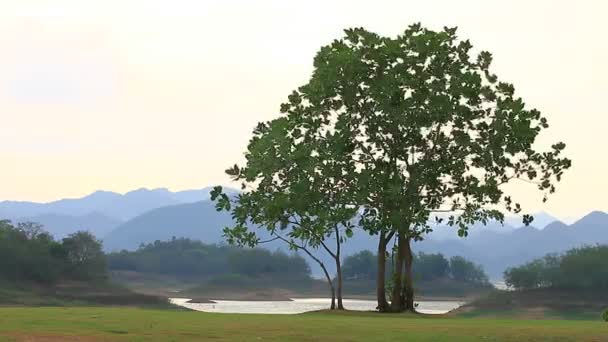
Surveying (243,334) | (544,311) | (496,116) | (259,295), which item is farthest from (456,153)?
(259,295)

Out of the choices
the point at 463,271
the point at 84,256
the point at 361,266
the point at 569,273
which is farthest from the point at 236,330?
the point at 463,271

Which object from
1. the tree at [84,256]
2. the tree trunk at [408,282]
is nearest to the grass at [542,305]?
the tree at [84,256]

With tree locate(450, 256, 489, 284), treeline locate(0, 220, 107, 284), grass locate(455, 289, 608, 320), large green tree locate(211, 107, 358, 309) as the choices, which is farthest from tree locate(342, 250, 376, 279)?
large green tree locate(211, 107, 358, 309)

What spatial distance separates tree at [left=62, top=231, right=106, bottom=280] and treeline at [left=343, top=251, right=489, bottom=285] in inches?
2465

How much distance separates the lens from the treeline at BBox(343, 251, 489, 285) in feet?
593

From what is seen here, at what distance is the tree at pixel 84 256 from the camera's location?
134 m

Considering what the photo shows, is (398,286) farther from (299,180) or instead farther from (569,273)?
(569,273)

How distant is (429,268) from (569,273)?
166ft

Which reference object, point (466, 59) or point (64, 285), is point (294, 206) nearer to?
point (466, 59)

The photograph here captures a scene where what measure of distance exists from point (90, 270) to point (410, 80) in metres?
98.7

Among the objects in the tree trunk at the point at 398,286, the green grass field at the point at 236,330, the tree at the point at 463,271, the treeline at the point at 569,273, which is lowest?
the green grass field at the point at 236,330

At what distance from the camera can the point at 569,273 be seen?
132875mm

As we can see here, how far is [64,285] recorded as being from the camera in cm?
12838

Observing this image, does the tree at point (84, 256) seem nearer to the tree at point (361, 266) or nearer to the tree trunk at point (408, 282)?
the tree at point (361, 266)
